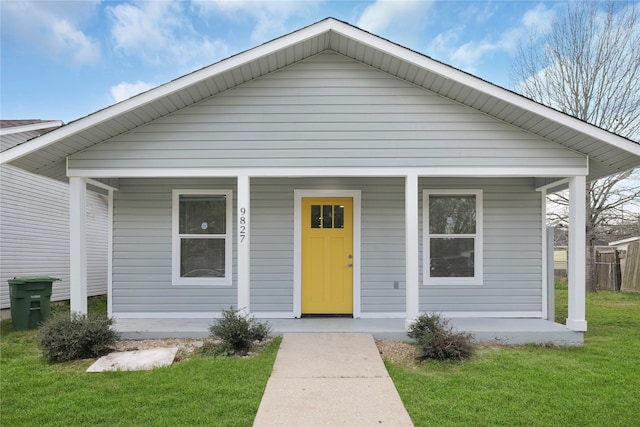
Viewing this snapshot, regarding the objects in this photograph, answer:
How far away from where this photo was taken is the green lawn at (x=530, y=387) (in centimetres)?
338

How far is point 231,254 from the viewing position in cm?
680

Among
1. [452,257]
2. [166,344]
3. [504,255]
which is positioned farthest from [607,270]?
[166,344]

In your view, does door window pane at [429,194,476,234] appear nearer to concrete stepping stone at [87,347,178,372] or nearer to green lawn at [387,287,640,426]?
green lawn at [387,287,640,426]

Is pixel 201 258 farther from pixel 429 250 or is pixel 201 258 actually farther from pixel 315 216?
pixel 429 250

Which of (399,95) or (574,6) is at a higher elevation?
(574,6)

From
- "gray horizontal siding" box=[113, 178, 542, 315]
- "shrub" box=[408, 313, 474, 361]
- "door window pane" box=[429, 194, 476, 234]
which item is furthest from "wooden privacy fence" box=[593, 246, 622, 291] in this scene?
"shrub" box=[408, 313, 474, 361]

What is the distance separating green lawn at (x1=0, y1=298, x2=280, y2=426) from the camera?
3.32m

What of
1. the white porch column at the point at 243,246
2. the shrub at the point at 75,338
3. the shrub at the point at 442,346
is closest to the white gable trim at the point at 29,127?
the shrub at the point at 75,338

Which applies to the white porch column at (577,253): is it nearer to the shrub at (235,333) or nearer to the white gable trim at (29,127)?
the shrub at (235,333)

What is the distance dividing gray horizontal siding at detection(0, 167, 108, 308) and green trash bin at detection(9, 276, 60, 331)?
5.08 feet

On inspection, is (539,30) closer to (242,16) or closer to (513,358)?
(242,16)

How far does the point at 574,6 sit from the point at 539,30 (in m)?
1.10

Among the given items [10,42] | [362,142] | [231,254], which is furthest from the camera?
[10,42]

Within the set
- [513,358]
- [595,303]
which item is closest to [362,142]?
[513,358]
